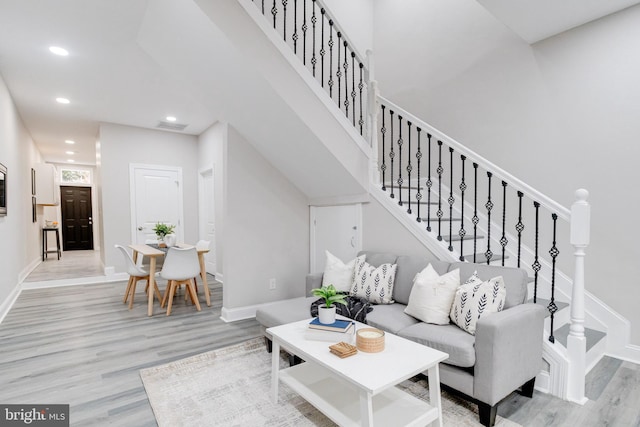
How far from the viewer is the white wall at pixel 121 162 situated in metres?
5.75

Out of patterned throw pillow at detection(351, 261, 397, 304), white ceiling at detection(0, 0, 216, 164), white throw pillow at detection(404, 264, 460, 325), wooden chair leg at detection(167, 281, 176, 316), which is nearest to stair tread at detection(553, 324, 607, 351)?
white throw pillow at detection(404, 264, 460, 325)

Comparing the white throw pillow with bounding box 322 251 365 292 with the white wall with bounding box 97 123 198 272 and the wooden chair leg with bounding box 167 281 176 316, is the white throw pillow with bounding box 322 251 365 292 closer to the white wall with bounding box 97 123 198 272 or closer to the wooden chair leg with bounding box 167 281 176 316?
the wooden chair leg with bounding box 167 281 176 316

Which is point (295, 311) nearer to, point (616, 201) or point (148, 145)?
point (616, 201)

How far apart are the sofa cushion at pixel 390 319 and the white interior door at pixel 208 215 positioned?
4134 millimetres

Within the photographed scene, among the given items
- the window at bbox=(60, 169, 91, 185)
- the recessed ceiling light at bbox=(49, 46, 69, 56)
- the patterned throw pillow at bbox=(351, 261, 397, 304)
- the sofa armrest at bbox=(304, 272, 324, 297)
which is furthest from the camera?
the window at bbox=(60, 169, 91, 185)

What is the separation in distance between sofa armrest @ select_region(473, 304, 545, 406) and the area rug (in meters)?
0.22

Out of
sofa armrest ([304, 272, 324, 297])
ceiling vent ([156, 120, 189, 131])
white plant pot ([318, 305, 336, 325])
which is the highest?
ceiling vent ([156, 120, 189, 131])

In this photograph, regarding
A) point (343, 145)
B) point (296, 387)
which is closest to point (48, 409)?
point (296, 387)

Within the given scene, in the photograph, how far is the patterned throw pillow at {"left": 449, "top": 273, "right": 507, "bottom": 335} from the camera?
2039mm

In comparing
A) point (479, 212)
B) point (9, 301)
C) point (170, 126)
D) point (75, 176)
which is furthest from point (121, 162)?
point (75, 176)

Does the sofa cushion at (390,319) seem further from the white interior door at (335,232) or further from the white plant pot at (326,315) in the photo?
the white interior door at (335,232)

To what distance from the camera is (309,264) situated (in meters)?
4.21

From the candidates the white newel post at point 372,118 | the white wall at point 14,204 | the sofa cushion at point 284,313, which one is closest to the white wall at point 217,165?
the white wall at point 14,204

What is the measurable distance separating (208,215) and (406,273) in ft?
14.8
